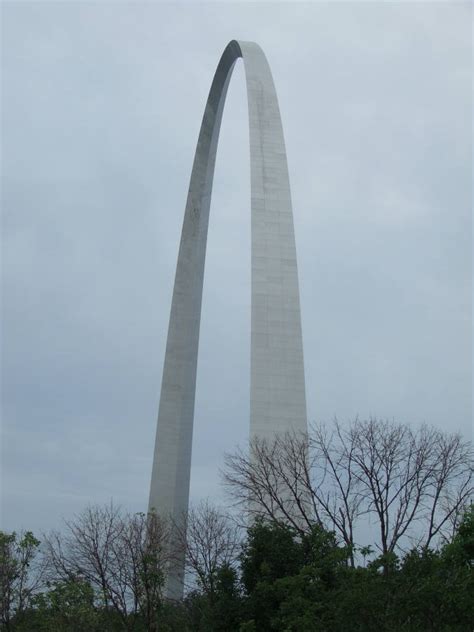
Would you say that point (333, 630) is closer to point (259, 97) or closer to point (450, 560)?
point (450, 560)

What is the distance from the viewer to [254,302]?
24.9 metres

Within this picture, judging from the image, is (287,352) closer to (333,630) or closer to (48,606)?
(333,630)

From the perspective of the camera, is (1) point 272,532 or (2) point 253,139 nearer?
(1) point 272,532

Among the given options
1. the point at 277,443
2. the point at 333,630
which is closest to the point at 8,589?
the point at 277,443

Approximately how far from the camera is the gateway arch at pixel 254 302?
23.9m

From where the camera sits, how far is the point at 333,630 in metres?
16.5

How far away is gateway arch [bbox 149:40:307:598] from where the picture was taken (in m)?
23.9

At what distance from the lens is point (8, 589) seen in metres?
29.6

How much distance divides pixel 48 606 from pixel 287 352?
482 inches

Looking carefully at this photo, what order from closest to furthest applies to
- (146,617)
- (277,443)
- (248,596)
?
1. (248,596)
2. (277,443)
3. (146,617)

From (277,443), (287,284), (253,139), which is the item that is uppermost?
(253,139)

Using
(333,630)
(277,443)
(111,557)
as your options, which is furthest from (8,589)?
(333,630)

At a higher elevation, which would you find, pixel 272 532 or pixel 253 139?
pixel 253 139

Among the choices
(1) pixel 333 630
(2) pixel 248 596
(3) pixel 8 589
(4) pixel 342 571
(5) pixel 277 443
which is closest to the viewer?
(1) pixel 333 630
